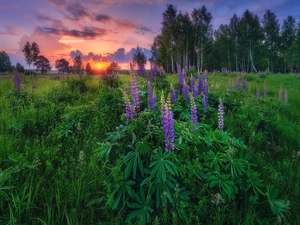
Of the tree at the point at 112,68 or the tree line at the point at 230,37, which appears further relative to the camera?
the tree line at the point at 230,37

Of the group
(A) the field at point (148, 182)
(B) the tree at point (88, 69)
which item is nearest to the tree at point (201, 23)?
(B) the tree at point (88, 69)

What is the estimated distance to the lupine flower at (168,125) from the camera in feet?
7.11

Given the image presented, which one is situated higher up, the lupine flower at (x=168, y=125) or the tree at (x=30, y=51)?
the tree at (x=30, y=51)

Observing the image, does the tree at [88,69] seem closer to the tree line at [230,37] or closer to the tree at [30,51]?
the tree line at [230,37]

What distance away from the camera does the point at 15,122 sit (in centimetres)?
400

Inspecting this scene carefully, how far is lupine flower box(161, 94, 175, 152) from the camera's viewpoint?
7.11ft

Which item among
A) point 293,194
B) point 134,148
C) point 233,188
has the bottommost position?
point 293,194

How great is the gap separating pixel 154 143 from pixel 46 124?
2.61m

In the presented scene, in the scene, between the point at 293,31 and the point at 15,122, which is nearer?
the point at 15,122

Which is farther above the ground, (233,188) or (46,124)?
(46,124)

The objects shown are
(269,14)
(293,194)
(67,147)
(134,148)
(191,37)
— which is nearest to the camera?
(134,148)

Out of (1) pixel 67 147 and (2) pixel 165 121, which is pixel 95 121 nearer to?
(1) pixel 67 147

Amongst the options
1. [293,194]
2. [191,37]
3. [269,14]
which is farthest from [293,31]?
[293,194]

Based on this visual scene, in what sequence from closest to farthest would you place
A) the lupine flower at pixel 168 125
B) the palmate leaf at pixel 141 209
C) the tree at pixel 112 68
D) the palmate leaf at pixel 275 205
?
the palmate leaf at pixel 141 209
the lupine flower at pixel 168 125
the palmate leaf at pixel 275 205
the tree at pixel 112 68
